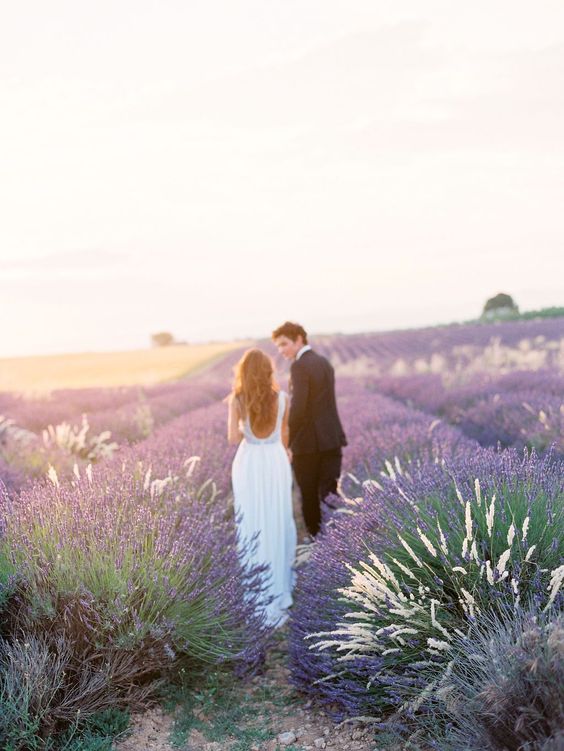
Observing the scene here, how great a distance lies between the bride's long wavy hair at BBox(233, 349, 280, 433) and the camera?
5668mm

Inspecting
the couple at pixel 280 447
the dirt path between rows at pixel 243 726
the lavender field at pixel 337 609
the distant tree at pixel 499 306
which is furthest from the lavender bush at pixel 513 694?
the distant tree at pixel 499 306

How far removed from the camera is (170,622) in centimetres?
354

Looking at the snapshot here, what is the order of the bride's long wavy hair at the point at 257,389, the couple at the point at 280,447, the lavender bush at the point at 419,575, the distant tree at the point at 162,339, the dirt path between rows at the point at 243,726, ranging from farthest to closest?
1. the distant tree at the point at 162,339
2. the couple at the point at 280,447
3. the bride's long wavy hair at the point at 257,389
4. the dirt path between rows at the point at 243,726
5. the lavender bush at the point at 419,575

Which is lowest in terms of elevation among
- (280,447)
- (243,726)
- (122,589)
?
(243,726)

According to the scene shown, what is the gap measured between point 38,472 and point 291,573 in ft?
7.68

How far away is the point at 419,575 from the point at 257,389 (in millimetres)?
2416

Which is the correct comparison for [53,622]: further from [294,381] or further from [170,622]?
[294,381]

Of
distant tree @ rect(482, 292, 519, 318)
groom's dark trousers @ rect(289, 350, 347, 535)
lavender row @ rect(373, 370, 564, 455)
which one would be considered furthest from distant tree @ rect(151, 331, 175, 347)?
groom's dark trousers @ rect(289, 350, 347, 535)

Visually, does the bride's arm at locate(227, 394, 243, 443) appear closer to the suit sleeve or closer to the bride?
the bride

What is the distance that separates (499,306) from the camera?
43719mm

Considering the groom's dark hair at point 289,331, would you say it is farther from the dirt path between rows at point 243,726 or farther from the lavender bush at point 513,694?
the lavender bush at point 513,694

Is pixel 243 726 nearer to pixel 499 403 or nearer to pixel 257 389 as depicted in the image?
pixel 257 389

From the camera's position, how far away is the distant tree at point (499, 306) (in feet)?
137

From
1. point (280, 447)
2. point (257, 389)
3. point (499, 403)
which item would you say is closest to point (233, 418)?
point (257, 389)
